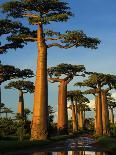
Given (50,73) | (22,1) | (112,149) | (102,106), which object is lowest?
(112,149)

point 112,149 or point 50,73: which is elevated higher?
point 50,73

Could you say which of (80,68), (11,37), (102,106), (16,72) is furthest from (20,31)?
(102,106)

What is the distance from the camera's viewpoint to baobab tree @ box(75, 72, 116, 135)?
168 ft

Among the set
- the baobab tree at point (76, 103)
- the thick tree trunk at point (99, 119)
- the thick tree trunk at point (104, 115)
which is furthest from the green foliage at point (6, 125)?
the baobab tree at point (76, 103)

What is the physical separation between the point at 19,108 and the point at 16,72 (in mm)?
18468

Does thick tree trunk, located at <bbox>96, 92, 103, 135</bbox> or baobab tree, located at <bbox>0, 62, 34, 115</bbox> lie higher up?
baobab tree, located at <bbox>0, 62, 34, 115</bbox>

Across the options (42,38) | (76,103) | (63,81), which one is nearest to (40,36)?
(42,38)

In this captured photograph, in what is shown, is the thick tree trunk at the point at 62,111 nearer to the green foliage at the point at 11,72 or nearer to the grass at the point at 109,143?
the green foliage at the point at 11,72

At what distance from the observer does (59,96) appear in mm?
52219

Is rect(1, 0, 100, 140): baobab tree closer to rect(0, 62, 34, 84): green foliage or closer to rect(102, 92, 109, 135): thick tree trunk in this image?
rect(0, 62, 34, 84): green foliage

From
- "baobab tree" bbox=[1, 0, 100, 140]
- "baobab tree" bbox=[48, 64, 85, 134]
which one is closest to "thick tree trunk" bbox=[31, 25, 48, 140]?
"baobab tree" bbox=[1, 0, 100, 140]

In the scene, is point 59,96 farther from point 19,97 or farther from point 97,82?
point 19,97

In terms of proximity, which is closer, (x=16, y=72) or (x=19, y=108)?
(x=16, y=72)

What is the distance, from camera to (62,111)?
168 feet
